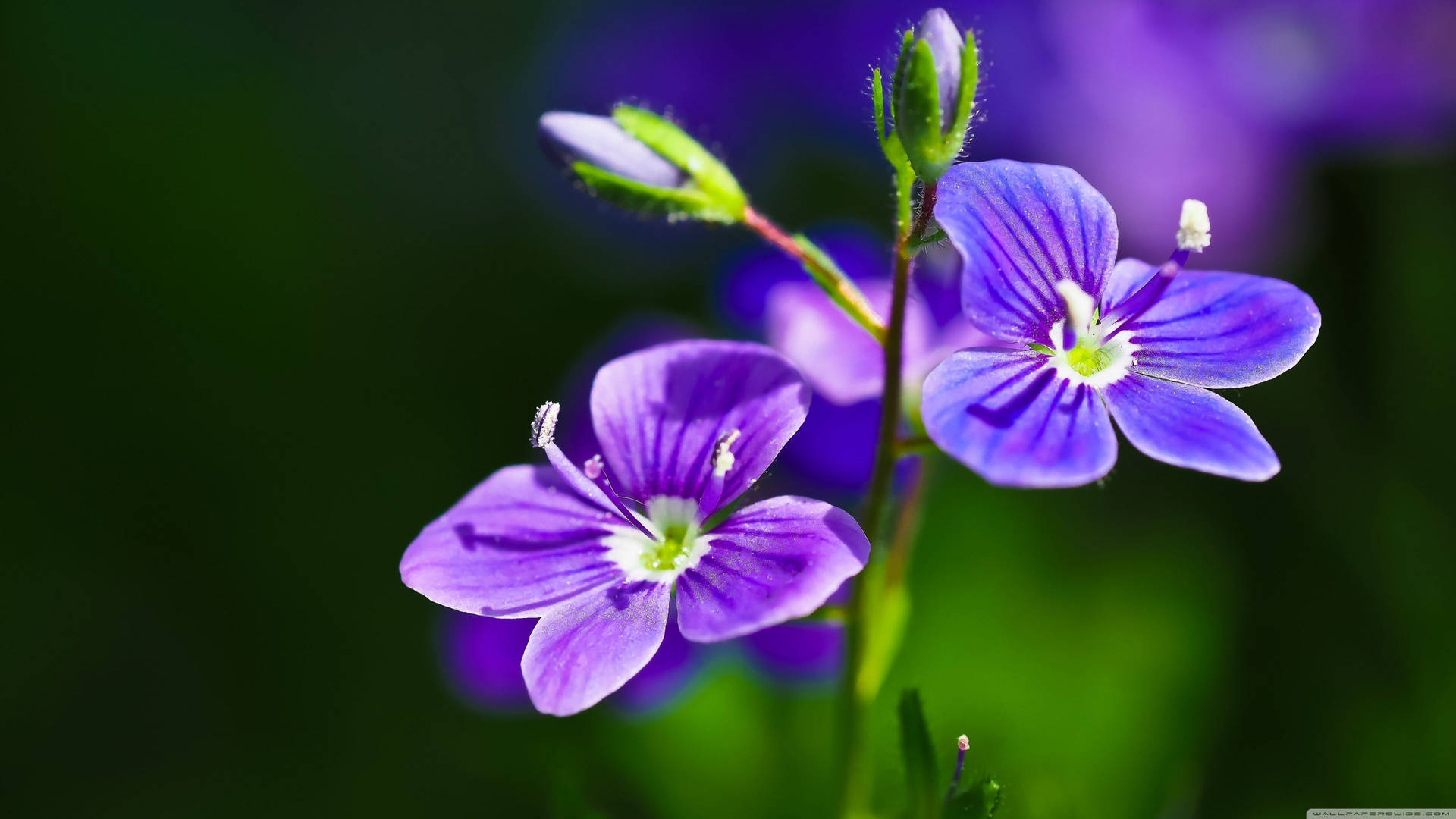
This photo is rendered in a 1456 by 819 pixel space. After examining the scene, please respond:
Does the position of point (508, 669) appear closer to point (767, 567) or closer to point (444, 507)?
point (444, 507)

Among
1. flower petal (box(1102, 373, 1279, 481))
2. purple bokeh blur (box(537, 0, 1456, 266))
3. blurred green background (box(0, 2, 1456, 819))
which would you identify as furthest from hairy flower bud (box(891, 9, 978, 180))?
purple bokeh blur (box(537, 0, 1456, 266))

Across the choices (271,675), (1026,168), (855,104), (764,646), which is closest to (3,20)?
(271,675)

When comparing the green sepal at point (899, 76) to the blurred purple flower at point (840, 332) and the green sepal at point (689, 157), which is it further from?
the blurred purple flower at point (840, 332)

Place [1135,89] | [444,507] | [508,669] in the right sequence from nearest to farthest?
[508,669] < [444,507] < [1135,89]

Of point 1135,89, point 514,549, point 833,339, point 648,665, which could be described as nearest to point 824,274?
point 514,549

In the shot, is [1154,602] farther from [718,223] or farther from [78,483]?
[78,483]

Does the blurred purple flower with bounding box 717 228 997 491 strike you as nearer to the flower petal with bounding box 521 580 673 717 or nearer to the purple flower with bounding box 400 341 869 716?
the purple flower with bounding box 400 341 869 716

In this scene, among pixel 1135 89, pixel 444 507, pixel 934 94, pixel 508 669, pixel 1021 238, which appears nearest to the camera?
pixel 934 94
